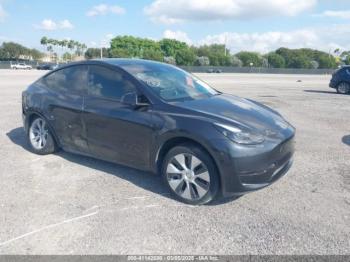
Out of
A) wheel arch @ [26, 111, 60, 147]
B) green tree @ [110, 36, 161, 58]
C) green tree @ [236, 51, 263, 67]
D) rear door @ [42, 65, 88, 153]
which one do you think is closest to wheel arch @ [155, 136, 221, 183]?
rear door @ [42, 65, 88, 153]

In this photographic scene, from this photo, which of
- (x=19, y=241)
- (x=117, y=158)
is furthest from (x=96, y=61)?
(x=19, y=241)

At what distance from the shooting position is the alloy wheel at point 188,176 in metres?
3.80

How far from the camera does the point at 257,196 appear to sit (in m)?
4.11

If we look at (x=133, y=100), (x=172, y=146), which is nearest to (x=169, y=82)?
(x=133, y=100)

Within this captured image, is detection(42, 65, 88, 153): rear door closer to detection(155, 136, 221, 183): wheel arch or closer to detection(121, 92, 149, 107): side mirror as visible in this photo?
detection(121, 92, 149, 107): side mirror

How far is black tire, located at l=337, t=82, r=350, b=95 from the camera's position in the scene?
55.5 ft

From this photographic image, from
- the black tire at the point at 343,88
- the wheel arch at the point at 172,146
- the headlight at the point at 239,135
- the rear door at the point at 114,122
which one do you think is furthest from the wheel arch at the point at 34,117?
the black tire at the point at 343,88

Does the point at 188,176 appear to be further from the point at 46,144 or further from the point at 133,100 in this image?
the point at 46,144

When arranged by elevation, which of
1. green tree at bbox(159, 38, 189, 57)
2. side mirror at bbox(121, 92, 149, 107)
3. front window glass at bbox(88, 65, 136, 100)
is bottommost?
side mirror at bbox(121, 92, 149, 107)

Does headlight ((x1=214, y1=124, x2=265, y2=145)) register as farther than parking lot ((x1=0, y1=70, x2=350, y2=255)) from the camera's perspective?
Yes

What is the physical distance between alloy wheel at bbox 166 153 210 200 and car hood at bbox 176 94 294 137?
53cm

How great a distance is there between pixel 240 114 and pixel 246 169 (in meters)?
0.76

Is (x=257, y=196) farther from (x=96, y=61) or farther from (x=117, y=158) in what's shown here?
(x=96, y=61)

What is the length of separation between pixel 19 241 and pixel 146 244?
46.0 inches
